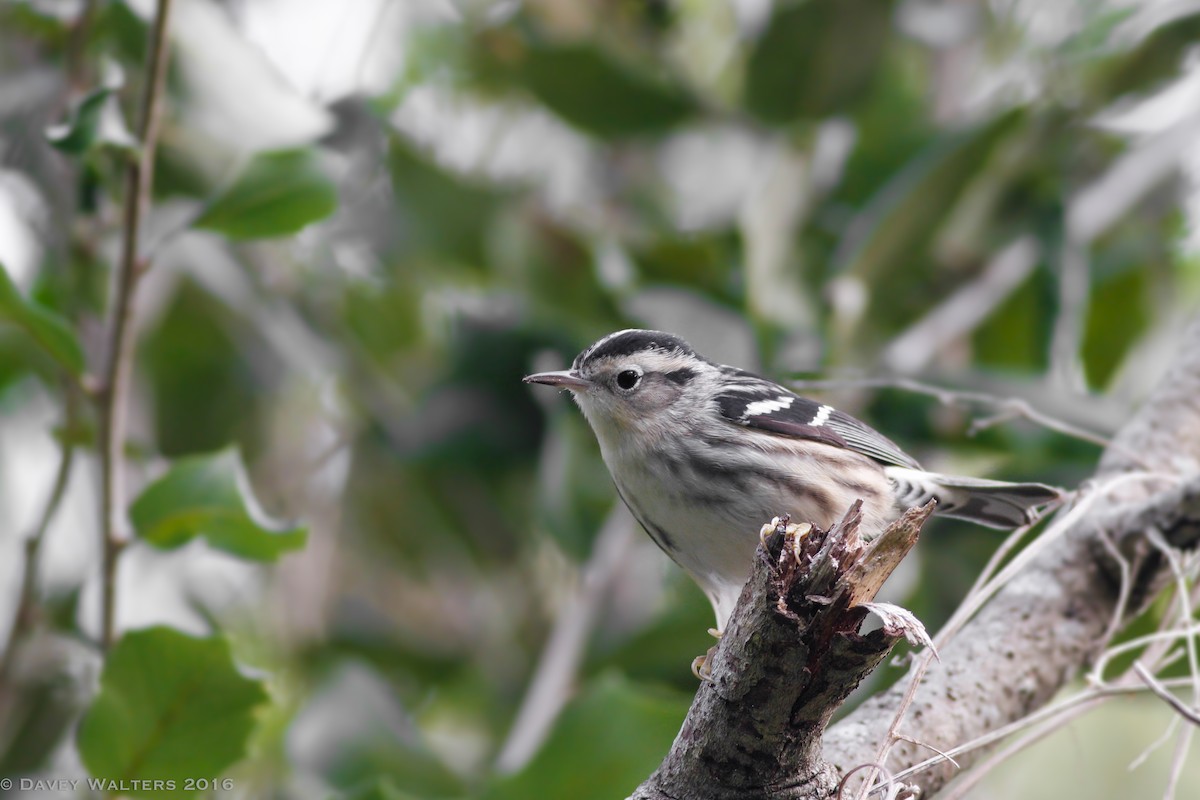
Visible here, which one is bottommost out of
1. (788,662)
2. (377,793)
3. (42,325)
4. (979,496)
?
(377,793)

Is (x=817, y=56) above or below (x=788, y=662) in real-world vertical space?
above

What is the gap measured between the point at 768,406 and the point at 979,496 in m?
0.56

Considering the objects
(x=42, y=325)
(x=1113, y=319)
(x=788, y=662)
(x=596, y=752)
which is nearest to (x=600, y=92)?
(x=1113, y=319)

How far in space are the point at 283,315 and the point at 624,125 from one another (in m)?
1.61

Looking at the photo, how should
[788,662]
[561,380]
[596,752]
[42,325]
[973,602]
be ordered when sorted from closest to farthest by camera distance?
[788,662] < [973,602] < [42,325] < [596,752] < [561,380]

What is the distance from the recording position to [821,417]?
9.43ft

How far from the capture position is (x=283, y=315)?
159 inches

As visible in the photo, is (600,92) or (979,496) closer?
(979,496)

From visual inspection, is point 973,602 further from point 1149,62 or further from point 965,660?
point 1149,62

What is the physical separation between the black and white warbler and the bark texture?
22 cm

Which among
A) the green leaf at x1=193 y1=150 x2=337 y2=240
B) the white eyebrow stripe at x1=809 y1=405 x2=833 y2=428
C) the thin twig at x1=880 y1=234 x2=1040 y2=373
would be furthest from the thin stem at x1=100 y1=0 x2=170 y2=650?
the thin twig at x1=880 y1=234 x2=1040 y2=373

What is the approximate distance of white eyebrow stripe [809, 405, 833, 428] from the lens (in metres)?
2.82

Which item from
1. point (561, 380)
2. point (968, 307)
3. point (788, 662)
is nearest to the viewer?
point (788, 662)

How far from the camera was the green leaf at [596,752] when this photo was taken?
2.69 metres
